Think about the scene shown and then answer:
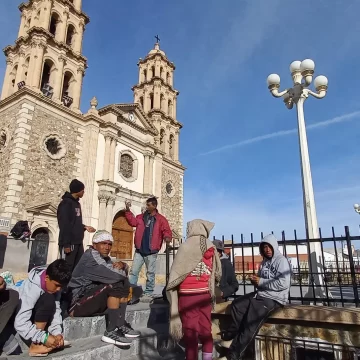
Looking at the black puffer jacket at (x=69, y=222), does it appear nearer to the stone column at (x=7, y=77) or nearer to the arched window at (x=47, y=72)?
the arched window at (x=47, y=72)

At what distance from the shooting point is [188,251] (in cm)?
329

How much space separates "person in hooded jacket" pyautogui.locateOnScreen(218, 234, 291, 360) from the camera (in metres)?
3.44

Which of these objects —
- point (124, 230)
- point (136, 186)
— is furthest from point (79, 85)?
point (124, 230)

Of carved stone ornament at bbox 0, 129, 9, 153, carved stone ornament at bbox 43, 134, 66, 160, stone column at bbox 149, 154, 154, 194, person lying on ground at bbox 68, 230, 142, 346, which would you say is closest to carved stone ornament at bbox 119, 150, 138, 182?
stone column at bbox 149, 154, 154, 194

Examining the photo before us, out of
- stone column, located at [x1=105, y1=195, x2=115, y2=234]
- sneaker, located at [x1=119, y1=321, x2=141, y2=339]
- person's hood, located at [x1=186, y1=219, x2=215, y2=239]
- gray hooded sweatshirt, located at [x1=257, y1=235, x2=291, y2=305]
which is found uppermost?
stone column, located at [x1=105, y1=195, x2=115, y2=234]

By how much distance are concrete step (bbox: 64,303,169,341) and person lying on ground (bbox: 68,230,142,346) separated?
4.8 inches

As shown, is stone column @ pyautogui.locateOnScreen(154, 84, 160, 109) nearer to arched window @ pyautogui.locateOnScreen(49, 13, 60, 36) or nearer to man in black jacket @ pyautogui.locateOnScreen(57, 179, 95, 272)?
A: arched window @ pyautogui.locateOnScreen(49, 13, 60, 36)

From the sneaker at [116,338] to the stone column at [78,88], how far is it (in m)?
16.5

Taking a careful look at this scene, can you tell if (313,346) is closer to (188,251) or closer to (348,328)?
(348,328)

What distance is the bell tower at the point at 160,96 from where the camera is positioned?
24.5 meters

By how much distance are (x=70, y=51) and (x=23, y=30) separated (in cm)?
387

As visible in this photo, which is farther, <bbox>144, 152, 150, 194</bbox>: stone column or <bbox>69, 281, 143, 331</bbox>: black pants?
<bbox>144, 152, 150, 194</bbox>: stone column

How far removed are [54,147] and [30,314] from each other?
14.1 m

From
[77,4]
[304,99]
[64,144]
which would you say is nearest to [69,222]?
[304,99]
